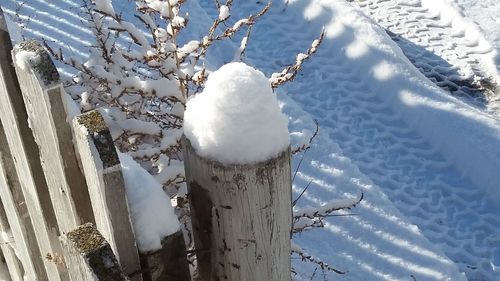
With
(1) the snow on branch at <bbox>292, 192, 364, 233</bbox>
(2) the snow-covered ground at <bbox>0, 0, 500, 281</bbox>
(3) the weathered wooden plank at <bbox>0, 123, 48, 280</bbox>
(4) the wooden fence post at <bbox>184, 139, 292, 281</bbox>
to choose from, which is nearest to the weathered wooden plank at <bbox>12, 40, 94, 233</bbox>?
(4) the wooden fence post at <bbox>184, 139, 292, 281</bbox>

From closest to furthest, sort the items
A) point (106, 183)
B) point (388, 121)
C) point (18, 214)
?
point (106, 183)
point (18, 214)
point (388, 121)

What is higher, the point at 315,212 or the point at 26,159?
the point at 26,159

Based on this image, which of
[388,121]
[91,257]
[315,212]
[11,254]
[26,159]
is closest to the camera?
[91,257]

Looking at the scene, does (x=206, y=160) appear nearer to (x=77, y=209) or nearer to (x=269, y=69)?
(x=77, y=209)

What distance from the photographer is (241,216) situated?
1337 millimetres

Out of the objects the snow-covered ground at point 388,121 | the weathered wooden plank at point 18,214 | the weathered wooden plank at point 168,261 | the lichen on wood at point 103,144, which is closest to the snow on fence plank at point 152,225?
the weathered wooden plank at point 168,261

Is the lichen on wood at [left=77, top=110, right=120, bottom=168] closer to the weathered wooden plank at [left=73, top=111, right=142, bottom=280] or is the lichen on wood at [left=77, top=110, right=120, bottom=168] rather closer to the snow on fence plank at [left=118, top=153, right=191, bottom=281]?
the weathered wooden plank at [left=73, top=111, right=142, bottom=280]

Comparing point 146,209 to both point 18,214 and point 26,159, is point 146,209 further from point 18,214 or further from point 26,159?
point 18,214

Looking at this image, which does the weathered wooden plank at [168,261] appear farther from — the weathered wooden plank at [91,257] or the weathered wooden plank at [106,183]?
the weathered wooden plank at [91,257]

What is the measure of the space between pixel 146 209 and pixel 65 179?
0.22m

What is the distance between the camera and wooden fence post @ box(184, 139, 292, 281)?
50.6 inches

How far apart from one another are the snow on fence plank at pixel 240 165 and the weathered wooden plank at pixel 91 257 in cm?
26

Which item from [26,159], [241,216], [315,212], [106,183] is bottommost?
[315,212]

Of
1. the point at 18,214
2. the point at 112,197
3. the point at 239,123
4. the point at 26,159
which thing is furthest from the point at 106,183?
the point at 18,214
